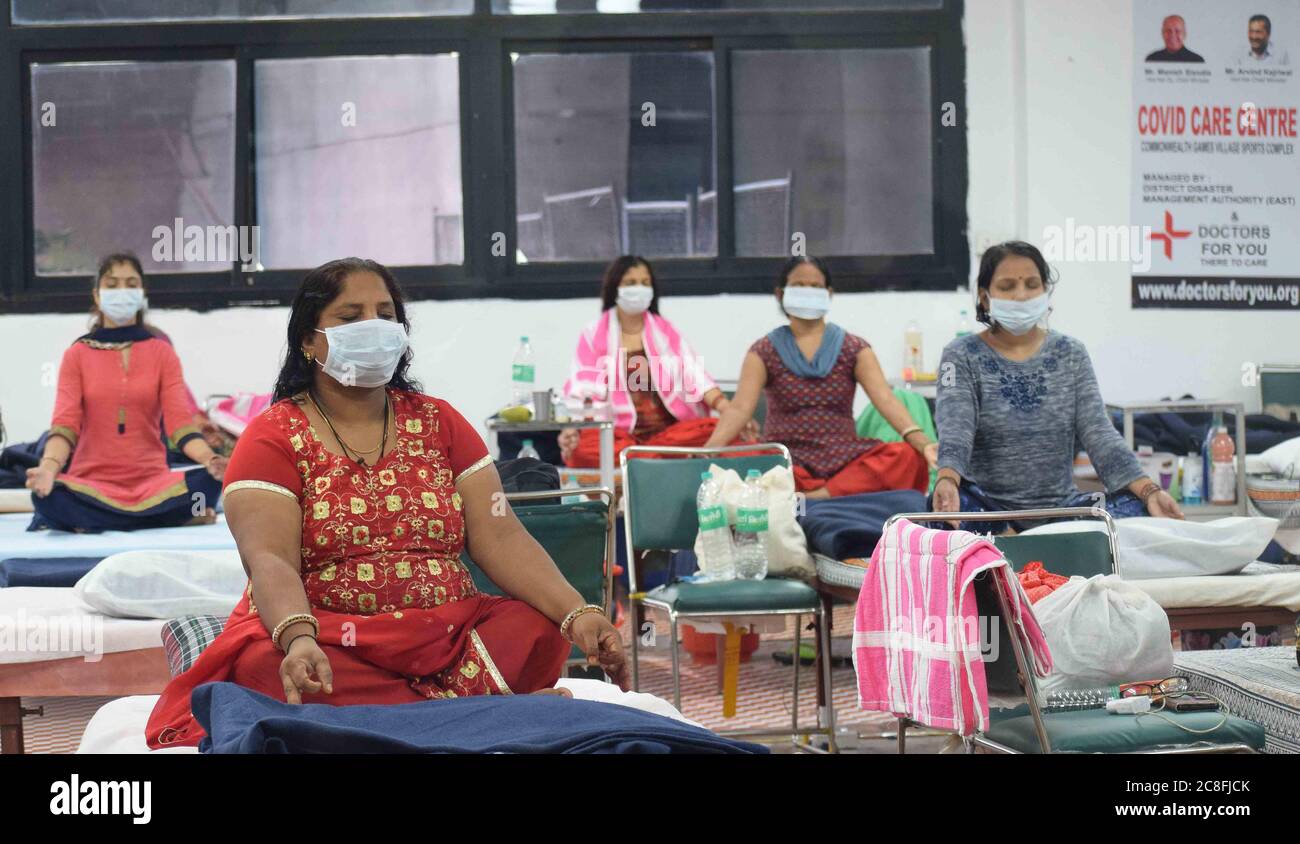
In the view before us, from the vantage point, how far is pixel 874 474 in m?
5.11

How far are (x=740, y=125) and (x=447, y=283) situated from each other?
69.4 inches

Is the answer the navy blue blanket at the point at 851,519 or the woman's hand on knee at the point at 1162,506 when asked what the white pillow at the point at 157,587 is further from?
the woman's hand on knee at the point at 1162,506

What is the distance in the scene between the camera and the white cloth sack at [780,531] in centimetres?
418

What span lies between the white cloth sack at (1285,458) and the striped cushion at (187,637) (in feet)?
16.0

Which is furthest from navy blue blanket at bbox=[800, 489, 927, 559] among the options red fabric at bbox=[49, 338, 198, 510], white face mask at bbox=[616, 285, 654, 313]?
red fabric at bbox=[49, 338, 198, 510]

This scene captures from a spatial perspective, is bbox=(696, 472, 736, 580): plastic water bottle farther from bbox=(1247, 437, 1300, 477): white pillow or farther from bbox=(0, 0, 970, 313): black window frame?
bbox=(0, 0, 970, 313): black window frame

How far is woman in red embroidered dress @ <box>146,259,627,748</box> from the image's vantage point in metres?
2.42

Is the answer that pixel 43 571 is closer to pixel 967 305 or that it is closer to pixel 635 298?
pixel 635 298

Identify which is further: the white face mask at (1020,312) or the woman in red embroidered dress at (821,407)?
the woman in red embroidered dress at (821,407)

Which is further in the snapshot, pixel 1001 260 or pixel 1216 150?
pixel 1216 150

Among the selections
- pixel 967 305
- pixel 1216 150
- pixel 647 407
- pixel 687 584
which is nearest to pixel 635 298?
pixel 647 407

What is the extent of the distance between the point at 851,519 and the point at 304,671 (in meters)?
2.28

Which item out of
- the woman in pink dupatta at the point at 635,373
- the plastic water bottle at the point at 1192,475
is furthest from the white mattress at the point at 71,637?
the plastic water bottle at the point at 1192,475

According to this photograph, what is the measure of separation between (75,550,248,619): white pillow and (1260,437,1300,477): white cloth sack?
4559mm
